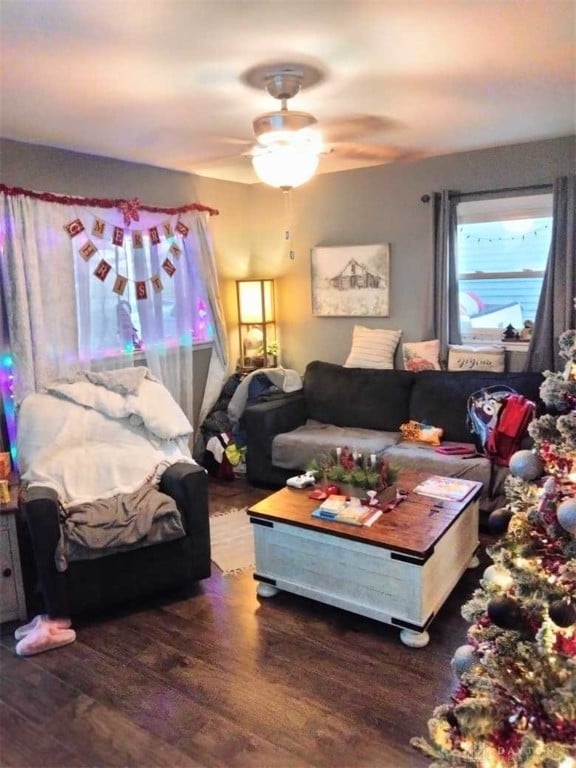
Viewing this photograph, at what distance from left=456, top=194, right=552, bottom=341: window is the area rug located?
2.17m

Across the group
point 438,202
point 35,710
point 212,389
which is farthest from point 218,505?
point 438,202

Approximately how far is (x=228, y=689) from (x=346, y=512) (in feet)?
2.85

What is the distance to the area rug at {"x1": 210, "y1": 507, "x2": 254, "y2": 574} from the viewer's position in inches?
123

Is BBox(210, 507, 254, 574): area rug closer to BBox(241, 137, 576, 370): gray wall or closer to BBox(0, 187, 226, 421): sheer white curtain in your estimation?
BBox(0, 187, 226, 421): sheer white curtain

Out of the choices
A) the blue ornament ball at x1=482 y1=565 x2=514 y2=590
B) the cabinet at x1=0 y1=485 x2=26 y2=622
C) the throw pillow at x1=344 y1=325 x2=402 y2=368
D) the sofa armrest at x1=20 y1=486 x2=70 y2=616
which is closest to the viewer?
the blue ornament ball at x1=482 y1=565 x2=514 y2=590

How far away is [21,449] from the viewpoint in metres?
3.02

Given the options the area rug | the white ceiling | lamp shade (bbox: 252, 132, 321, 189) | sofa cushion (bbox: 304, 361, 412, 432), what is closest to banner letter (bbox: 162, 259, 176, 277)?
the white ceiling

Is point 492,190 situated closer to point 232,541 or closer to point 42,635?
point 232,541

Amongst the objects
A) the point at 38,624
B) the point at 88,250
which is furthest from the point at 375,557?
the point at 88,250

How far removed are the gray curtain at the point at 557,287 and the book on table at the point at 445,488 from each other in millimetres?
1223

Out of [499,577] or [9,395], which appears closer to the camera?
[499,577]

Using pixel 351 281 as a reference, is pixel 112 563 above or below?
below

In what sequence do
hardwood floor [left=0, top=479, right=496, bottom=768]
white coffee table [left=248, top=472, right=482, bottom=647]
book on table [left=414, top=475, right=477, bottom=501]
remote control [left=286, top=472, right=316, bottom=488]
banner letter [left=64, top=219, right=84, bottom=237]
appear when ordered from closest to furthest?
hardwood floor [left=0, top=479, right=496, bottom=768], white coffee table [left=248, top=472, right=482, bottom=647], book on table [left=414, top=475, right=477, bottom=501], remote control [left=286, top=472, right=316, bottom=488], banner letter [left=64, top=219, right=84, bottom=237]

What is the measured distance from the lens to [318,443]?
3.88 meters
